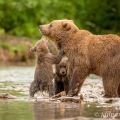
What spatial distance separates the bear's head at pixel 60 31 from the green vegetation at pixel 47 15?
549 inches

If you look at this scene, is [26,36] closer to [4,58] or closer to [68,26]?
[4,58]

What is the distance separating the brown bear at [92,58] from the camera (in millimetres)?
9680

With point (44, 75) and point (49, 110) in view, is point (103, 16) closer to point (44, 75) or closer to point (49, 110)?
point (44, 75)

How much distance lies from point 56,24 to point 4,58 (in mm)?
10896

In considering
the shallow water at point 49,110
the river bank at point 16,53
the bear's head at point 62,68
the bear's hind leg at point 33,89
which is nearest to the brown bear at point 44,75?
the bear's hind leg at point 33,89

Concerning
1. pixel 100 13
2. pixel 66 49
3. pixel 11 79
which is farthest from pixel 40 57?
pixel 100 13

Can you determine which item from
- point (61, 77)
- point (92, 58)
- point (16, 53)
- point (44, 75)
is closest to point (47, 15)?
point (16, 53)

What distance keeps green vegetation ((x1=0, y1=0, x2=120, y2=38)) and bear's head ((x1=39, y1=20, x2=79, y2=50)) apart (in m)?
13.9

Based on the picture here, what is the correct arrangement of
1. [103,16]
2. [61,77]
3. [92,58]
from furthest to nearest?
1. [103,16]
2. [61,77]
3. [92,58]

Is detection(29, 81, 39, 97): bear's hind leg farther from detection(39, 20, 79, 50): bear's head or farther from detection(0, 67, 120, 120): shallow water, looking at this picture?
detection(39, 20, 79, 50): bear's head

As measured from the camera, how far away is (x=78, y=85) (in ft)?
32.8

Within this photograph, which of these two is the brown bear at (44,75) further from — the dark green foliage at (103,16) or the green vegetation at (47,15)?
the dark green foliage at (103,16)

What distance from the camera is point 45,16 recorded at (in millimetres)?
25672

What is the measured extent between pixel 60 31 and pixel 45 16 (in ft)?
50.5
